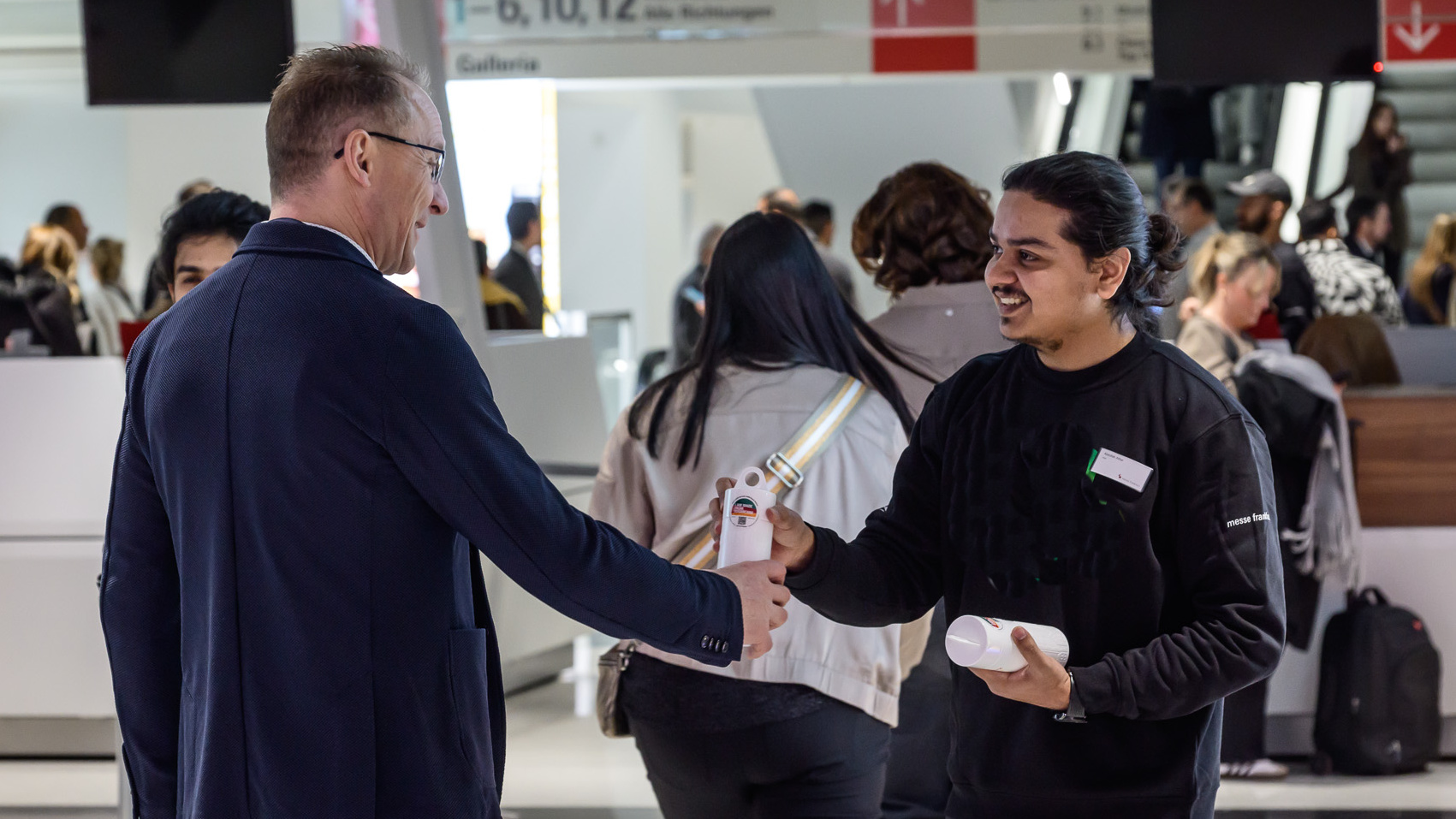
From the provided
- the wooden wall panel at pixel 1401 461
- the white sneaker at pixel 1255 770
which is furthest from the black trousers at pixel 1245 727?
the wooden wall panel at pixel 1401 461

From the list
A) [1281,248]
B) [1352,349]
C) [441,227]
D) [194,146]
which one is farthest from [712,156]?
[441,227]

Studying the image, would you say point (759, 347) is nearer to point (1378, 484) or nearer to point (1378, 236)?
point (1378, 484)

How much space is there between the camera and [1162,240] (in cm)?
193

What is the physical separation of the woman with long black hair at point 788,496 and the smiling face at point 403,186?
35.6 inches

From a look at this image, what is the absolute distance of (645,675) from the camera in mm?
2504

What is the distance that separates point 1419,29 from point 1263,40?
115 cm

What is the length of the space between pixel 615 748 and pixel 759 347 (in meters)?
2.78

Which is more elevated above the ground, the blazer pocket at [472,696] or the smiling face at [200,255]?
the smiling face at [200,255]

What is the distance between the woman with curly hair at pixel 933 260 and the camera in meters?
3.19

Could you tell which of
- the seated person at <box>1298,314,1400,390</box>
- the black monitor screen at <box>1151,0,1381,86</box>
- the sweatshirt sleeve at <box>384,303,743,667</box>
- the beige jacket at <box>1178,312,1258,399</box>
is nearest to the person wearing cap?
the black monitor screen at <box>1151,0,1381,86</box>

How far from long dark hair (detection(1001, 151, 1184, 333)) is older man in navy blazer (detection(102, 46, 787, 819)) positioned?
73cm

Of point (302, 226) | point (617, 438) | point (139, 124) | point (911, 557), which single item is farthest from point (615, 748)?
point (139, 124)

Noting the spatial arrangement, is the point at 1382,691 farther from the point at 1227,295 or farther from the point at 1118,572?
the point at 1118,572

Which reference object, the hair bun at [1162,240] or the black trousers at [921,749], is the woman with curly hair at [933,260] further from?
the hair bun at [1162,240]
